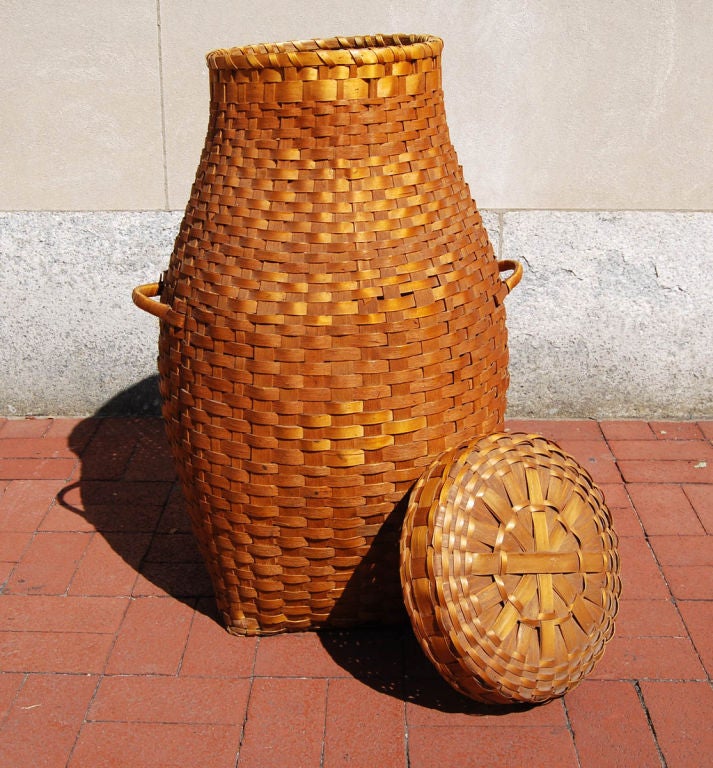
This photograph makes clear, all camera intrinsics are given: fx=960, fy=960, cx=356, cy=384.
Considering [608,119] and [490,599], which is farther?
[608,119]

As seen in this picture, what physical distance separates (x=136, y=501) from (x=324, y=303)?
1629 millimetres

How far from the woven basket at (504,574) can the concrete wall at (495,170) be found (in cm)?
175

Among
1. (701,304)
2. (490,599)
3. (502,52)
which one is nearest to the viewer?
(490,599)

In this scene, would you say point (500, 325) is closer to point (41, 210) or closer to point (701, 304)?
point (701, 304)

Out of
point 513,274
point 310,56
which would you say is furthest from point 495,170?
point 310,56

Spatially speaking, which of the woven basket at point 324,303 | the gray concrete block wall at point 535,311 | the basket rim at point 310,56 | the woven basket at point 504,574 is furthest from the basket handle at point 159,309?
the gray concrete block wall at point 535,311

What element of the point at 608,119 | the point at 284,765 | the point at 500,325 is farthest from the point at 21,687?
the point at 608,119

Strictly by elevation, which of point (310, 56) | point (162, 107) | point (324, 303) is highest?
point (310, 56)

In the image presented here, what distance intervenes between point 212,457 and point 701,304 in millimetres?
2504

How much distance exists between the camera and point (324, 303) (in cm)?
237

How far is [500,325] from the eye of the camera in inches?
105

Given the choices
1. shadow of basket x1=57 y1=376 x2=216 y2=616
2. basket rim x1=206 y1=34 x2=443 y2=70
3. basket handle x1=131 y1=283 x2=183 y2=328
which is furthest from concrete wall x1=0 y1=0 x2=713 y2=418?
basket handle x1=131 y1=283 x2=183 y2=328

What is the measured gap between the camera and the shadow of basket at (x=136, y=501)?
10.4 feet

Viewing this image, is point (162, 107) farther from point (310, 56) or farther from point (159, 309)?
point (310, 56)
